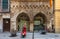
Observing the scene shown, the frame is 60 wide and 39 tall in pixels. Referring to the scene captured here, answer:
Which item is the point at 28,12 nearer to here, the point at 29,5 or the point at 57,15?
the point at 29,5

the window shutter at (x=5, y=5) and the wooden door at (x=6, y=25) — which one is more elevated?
the window shutter at (x=5, y=5)

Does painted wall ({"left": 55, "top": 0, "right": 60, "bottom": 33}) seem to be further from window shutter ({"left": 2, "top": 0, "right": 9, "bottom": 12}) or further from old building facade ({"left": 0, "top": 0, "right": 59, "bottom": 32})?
window shutter ({"left": 2, "top": 0, "right": 9, "bottom": 12})

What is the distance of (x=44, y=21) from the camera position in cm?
3822

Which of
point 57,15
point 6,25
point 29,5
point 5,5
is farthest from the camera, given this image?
point 5,5

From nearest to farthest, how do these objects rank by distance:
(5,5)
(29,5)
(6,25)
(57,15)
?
(57,15), (29,5), (6,25), (5,5)

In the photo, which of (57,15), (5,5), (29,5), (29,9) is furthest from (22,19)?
(57,15)

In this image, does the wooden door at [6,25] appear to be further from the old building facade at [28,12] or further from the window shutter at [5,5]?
the window shutter at [5,5]

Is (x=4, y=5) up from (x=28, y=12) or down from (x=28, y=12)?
up

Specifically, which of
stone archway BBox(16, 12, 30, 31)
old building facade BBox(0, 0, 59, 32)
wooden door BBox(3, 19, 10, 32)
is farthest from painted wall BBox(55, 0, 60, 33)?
wooden door BBox(3, 19, 10, 32)

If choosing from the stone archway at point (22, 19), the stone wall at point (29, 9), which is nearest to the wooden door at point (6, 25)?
the stone wall at point (29, 9)

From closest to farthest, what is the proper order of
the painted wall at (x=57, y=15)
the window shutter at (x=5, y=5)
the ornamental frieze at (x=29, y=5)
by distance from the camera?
1. the painted wall at (x=57, y=15)
2. the ornamental frieze at (x=29, y=5)
3. the window shutter at (x=5, y=5)

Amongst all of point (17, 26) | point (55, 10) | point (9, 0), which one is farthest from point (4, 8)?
point (55, 10)

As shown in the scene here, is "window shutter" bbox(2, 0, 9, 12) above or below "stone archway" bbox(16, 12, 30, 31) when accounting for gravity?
above

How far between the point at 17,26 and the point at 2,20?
2931 mm
